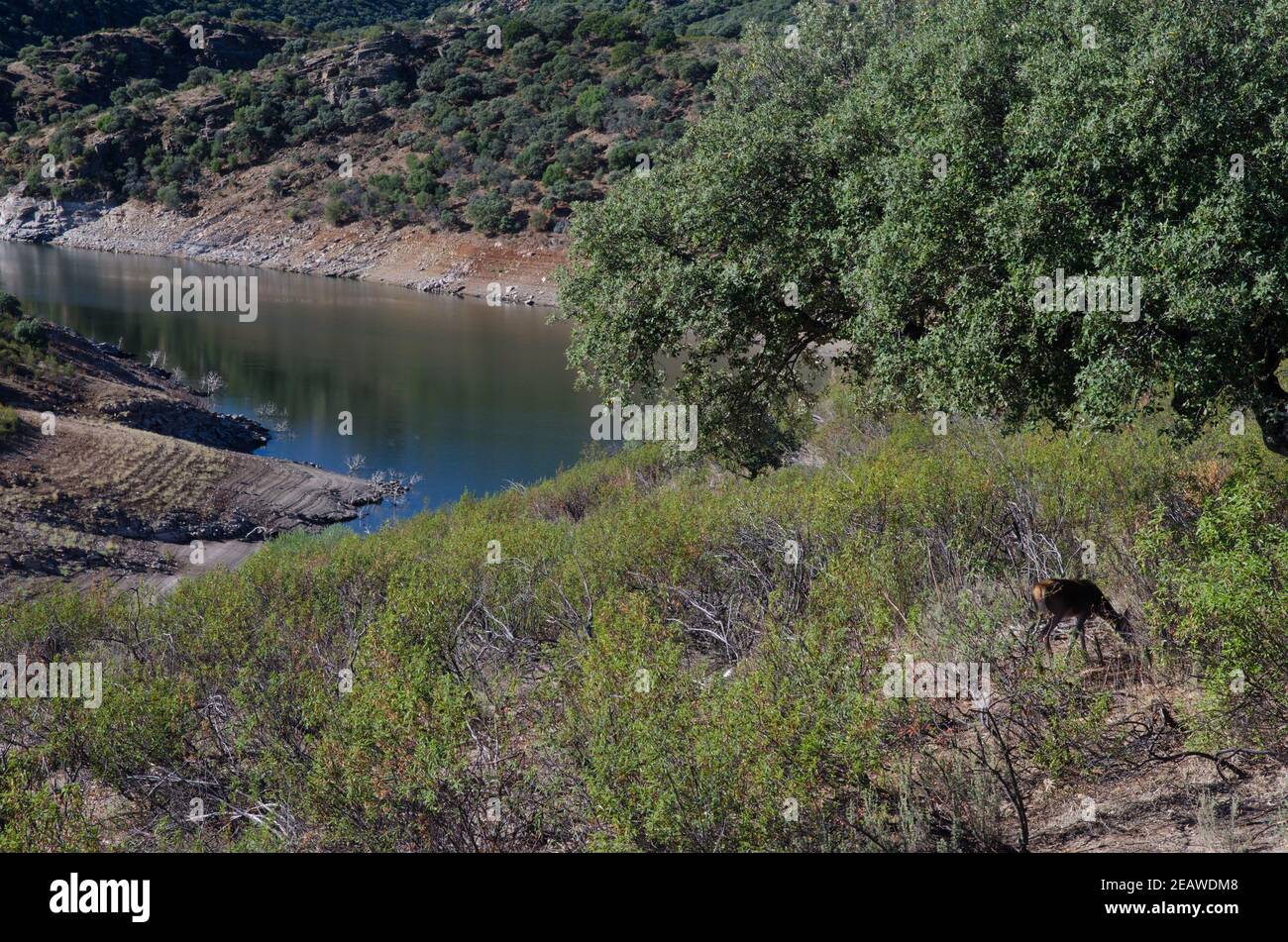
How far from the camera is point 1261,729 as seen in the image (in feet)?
20.1

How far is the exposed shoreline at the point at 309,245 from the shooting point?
5606 cm

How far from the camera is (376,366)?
39.6m

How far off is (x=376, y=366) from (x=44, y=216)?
→ 4331 centimetres

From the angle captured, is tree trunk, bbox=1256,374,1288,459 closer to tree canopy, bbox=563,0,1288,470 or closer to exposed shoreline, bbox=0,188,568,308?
tree canopy, bbox=563,0,1288,470

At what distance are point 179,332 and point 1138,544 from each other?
139 feet

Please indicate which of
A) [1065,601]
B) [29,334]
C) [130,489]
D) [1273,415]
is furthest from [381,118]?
[1065,601]

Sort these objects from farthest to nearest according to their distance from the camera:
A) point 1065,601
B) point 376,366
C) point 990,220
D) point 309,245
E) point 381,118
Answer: point 381,118 < point 309,245 < point 376,366 < point 990,220 < point 1065,601

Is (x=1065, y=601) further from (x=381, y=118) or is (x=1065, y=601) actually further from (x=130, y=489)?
(x=381, y=118)

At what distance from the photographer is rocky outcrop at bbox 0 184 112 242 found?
69.1 meters

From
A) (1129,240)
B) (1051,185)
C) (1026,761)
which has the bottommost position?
(1026,761)

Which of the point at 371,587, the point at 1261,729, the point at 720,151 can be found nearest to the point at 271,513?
the point at 371,587

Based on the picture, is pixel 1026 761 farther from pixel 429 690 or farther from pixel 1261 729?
pixel 429 690

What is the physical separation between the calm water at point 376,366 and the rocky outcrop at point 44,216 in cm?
1193

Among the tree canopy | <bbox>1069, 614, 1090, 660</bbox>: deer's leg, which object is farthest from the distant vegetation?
<bbox>1069, 614, 1090, 660</bbox>: deer's leg
